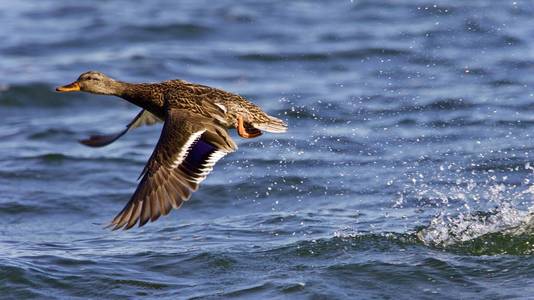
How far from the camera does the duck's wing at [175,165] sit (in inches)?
237

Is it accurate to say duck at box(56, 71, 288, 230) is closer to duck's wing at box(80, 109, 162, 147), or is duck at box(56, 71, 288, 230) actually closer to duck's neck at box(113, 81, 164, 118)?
duck's neck at box(113, 81, 164, 118)

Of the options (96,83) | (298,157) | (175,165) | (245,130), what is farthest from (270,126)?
(298,157)

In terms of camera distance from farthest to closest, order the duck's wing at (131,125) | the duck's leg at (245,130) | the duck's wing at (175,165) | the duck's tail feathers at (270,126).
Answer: the duck's wing at (131,125), the duck's tail feathers at (270,126), the duck's leg at (245,130), the duck's wing at (175,165)

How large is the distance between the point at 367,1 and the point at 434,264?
26.9 ft

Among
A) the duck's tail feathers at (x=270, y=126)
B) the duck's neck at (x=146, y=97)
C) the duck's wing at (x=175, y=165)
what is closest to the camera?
the duck's wing at (x=175, y=165)

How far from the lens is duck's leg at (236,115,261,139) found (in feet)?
22.5

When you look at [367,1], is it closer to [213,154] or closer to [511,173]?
[511,173]

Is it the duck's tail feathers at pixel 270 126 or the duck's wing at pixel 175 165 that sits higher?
the duck's tail feathers at pixel 270 126

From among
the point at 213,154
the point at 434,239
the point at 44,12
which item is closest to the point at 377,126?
the point at 434,239

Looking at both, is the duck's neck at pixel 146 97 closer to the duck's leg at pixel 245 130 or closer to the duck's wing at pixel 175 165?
the duck's wing at pixel 175 165

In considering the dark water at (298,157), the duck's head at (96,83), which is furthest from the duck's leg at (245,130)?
the duck's head at (96,83)

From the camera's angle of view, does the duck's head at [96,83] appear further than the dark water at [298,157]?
Yes

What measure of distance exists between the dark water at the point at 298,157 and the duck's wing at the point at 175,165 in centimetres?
66

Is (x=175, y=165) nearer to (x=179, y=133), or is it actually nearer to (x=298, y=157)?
(x=179, y=133)
